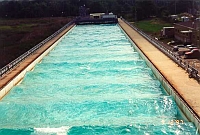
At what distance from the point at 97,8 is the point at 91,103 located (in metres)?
→ 65.2

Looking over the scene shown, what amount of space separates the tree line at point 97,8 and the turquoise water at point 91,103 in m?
39.5

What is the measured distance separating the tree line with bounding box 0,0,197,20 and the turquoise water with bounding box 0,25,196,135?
3949 centimetres

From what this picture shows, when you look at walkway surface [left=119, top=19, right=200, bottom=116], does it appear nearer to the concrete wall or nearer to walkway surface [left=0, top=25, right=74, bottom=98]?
the concrete wall

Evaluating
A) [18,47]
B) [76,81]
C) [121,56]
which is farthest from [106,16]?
[76,81]

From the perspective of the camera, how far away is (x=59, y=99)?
13.5 metres

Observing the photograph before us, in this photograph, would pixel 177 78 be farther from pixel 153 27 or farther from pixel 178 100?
pixel 153 27

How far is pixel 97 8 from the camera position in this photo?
76500 millimetres

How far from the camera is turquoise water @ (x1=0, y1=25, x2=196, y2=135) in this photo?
1013cm

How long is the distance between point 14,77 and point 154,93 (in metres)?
6.21

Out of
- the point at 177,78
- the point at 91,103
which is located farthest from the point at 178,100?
the point at 91,103

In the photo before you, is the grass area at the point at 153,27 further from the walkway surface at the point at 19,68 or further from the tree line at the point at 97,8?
the walkway surface at the point at 19,68

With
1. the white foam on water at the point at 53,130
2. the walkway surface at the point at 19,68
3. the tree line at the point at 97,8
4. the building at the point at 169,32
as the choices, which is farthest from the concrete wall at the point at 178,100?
the tree line at the point at 97,8

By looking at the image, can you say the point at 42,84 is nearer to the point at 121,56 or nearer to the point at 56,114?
the point at 56,114

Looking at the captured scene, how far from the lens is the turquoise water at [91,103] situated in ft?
33.2
